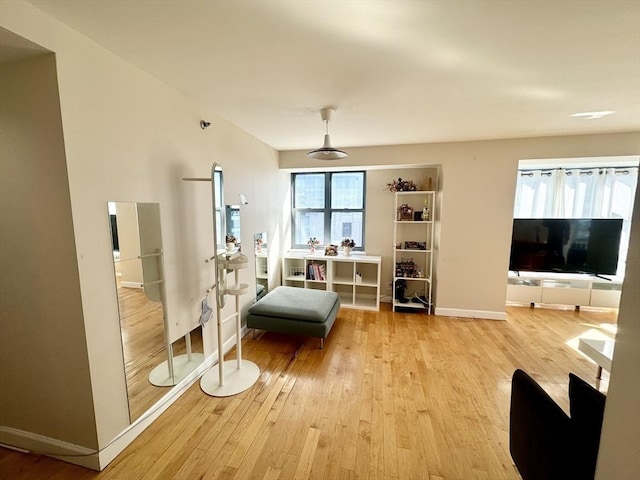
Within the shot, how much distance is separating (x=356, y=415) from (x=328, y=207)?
3.12 metres

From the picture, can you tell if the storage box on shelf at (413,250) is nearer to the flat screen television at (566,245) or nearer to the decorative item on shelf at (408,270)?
the decorative item on shelf at (408,270)

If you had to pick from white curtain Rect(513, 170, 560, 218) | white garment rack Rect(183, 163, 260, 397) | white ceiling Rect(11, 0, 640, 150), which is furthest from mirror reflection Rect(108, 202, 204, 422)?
white curtain Rect(513, 170, 560, 218)

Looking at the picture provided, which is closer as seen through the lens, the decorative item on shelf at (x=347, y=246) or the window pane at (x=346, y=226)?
the decorative item on shelf at (x=347, y=246)

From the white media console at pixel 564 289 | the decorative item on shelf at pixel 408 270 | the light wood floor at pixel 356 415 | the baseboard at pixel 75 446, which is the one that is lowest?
the light wood floor at pixel 356 415

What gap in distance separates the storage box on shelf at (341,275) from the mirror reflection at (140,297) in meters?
2.36

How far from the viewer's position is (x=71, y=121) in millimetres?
1321

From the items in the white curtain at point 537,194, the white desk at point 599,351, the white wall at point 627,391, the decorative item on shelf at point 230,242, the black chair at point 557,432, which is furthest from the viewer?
the white curtain at point 537,194

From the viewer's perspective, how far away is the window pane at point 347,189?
4.32 metres

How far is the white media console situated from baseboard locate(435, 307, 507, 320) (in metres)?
0.77

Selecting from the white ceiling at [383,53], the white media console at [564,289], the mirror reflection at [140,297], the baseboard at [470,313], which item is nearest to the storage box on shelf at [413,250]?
the baseboard at [470,313]

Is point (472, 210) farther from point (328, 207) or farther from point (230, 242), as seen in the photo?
point (230, 242)

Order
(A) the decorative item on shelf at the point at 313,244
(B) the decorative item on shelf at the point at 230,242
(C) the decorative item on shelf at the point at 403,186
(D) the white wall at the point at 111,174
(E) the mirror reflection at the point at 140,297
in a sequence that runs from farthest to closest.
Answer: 1. (A) the decorative item on shelf at the point at 313,244
2. (C) the decorative item on shelf at the point at 403,186
3. (B) the decorative item on shelf at the point at 230,242
4. (E) the mirror reflection at the point at 140,297
5. (D) the white wall at the point at 111,174

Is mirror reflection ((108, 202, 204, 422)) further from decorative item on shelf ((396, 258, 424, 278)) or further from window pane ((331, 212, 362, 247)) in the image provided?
decorative item on shelf ((396, 258, 424, 278))

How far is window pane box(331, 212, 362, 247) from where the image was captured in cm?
438
